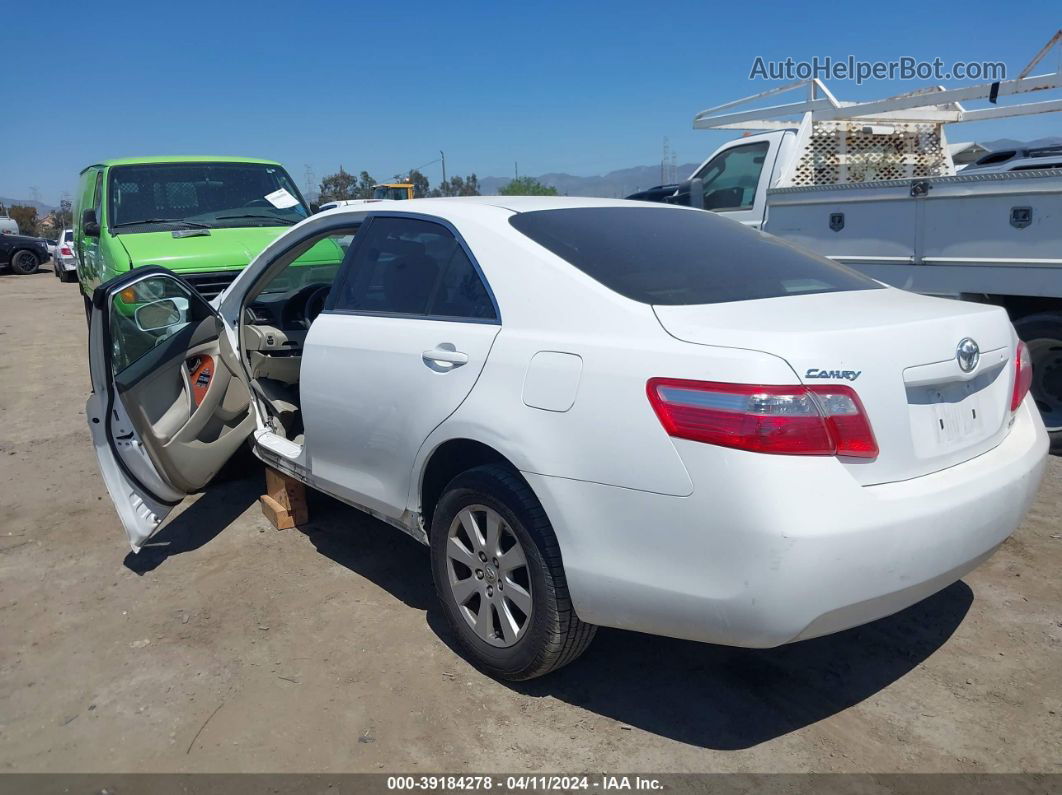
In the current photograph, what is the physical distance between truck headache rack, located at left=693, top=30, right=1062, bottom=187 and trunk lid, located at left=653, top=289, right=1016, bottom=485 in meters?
4.63

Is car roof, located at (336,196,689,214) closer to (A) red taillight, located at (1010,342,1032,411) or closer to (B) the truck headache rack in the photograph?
(A) red taillight, located at (1010,342,1032,411)

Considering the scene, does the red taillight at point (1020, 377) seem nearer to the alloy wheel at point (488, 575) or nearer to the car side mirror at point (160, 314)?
the alloy wheel at point (488, 575)

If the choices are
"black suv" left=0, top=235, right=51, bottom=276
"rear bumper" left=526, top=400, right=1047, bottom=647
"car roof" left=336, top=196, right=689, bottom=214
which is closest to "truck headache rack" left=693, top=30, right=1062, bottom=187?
"car roof" left=336, top=196, right=689, bottom=214

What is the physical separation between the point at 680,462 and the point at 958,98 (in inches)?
214

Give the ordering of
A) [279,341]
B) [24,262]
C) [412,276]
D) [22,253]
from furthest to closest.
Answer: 1. [24,262]
2. [22,253]
3. [279,341]
4. [412,276]

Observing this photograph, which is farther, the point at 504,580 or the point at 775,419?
the point at 504,580

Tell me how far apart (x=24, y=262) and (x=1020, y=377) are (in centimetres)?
3171

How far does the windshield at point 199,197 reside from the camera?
7730mm

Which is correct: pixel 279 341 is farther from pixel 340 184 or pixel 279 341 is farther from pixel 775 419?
pixel 340 184

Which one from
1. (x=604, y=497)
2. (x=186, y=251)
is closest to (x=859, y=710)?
(x=604, y=497)

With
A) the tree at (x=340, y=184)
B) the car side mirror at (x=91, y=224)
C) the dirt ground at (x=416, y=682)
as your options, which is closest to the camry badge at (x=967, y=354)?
the dirt ground at (x=416, y=682)

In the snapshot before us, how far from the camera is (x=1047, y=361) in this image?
5.48m

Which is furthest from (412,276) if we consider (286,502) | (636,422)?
(286,502)

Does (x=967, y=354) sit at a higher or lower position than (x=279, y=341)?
higher
